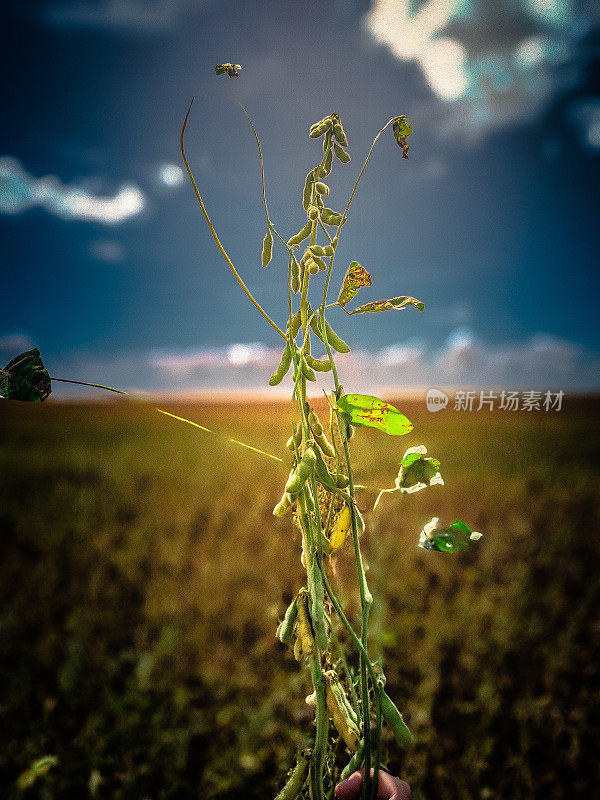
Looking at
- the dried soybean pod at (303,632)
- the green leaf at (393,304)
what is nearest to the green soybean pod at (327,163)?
the green leaf at (393,304)

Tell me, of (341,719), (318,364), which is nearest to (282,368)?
(318,364)

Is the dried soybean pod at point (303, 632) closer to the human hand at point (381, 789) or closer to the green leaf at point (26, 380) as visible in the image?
the human hand at point (381, 789)

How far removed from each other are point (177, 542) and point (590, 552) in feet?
6.74

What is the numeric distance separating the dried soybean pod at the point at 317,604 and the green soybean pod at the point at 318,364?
168 millimetres

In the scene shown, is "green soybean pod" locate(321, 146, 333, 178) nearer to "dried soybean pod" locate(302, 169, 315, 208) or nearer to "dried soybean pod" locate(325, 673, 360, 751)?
"dried soybean pod" locate(302, 169, 315, 208)

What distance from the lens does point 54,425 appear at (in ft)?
19.4

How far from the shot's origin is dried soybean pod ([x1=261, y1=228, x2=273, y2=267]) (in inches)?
18.1

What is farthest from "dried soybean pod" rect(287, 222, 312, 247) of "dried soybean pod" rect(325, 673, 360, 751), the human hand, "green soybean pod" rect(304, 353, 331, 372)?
the human hand

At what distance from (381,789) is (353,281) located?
1.58 feet

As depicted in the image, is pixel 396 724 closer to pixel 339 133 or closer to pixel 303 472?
pixel 303 472

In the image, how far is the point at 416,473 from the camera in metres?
0.47

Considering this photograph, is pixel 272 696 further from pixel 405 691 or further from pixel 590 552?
pixel 590 552

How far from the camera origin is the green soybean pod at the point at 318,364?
0.44 m

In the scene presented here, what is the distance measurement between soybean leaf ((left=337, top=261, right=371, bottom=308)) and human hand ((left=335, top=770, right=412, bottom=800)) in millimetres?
459
